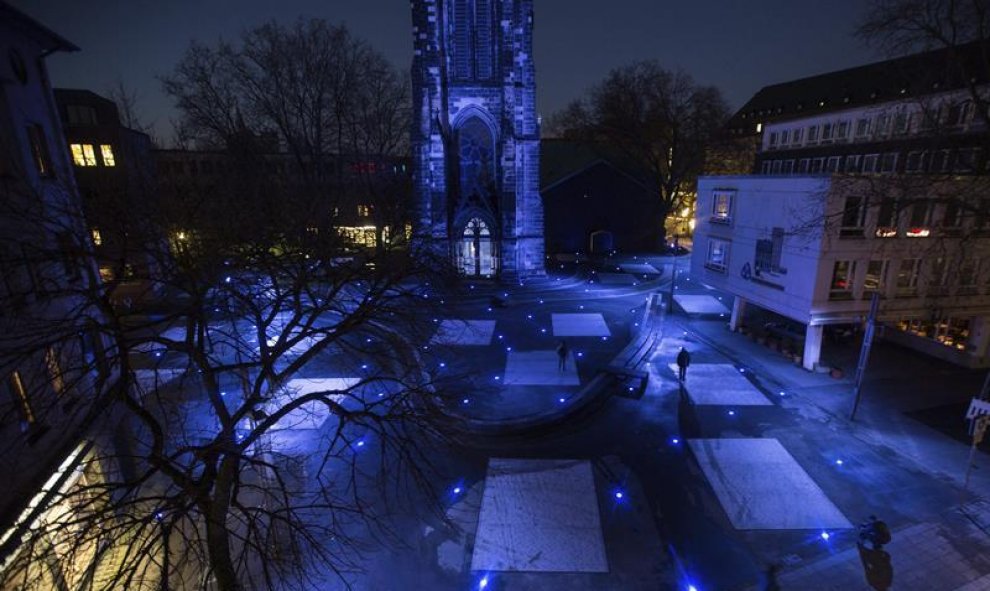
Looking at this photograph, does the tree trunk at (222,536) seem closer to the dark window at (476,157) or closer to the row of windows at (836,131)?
the dark window at (476,157)

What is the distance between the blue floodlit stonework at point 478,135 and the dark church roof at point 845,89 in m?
20.4

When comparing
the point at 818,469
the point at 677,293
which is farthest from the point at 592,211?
the point at 818,469

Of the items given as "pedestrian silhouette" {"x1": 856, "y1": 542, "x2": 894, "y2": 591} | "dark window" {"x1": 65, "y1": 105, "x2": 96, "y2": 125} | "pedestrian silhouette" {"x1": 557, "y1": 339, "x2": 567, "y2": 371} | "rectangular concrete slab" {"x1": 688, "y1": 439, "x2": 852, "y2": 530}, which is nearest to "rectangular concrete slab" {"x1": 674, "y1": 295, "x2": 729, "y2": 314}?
"pedestrian silhouette" {"x1": 557, "y1": 339, "x2": 567, "y2": 371}

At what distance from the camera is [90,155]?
32219 mm

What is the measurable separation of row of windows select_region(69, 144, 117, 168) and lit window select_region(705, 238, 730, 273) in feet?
132

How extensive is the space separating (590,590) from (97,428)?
13.7 metres

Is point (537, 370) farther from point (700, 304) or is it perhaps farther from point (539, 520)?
point (700, 304)

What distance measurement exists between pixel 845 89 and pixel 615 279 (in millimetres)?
30354

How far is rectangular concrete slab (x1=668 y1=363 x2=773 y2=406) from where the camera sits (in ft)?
54.7

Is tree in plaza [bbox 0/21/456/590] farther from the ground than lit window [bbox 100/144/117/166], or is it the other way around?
lit window [bbox 100/144/117/166]

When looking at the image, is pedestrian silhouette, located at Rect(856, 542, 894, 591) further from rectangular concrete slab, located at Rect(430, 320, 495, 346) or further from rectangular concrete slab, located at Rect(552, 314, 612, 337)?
rectangular concrete slab, located at Rect(430, 320, 495, 346)

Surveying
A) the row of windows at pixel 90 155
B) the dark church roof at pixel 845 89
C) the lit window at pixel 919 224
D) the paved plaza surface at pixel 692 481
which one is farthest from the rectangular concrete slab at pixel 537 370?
the row of windows at pixel 90 155

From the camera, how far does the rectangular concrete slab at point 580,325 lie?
24031 mm

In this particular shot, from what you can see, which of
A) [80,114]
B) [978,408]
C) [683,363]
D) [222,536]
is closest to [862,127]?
[683,363]
